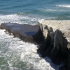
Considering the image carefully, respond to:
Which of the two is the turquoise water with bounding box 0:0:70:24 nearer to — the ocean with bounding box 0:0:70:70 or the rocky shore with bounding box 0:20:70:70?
the ocean with bounding box 0:0:70:70

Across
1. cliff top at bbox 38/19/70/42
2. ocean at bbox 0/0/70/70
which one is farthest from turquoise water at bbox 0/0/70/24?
cliff top at bbox 38/19/70/42

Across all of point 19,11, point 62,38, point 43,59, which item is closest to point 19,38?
point 43,59

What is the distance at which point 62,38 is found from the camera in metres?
20.1

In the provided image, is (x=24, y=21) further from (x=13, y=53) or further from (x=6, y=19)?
(x=13, y=53)

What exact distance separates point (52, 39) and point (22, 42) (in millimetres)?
5307

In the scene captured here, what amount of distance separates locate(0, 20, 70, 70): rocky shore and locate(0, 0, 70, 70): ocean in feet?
2.10

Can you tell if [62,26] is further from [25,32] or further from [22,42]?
[25,32]

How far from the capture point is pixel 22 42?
26.6 meters

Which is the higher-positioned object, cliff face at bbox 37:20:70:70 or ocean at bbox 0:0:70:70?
cliff face at bbox 37:20:70:70

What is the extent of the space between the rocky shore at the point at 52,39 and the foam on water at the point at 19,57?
71 centimetres

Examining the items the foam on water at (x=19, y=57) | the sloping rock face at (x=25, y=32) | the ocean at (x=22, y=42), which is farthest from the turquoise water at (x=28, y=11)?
the foam on water at (x=19, y=57)

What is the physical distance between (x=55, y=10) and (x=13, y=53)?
76.3ft

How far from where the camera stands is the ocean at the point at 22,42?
67.8 ft

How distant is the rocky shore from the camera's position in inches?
A: 777
